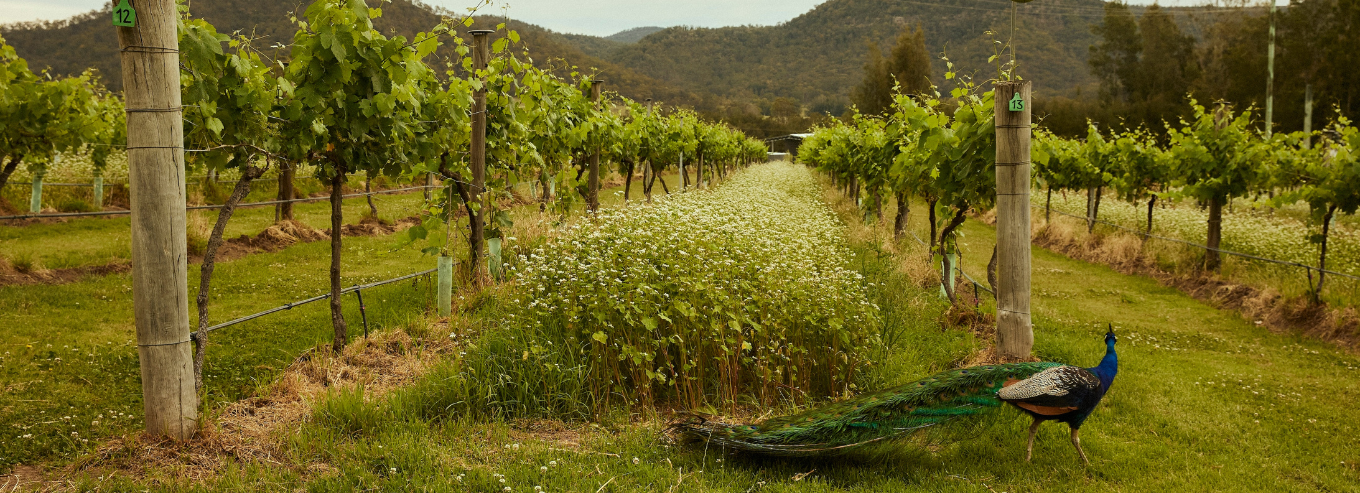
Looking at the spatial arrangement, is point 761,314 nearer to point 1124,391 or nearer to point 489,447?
point 489,447

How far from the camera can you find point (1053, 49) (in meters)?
83.9

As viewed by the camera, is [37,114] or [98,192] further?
[98,192]

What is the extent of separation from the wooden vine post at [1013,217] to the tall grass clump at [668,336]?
0.91 metres

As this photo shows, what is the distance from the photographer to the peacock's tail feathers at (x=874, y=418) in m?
3.93

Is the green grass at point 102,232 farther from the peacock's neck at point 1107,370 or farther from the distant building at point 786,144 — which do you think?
the distant building at point 786,144

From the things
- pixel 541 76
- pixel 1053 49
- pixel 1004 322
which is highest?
pixel 1053 49

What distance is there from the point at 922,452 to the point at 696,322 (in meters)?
1.65

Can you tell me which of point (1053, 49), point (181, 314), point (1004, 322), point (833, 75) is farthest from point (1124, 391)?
point (833, 75)

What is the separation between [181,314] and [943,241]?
6562 millimetres

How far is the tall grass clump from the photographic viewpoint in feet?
15.9

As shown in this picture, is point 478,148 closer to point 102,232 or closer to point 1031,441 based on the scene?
point 1031,441

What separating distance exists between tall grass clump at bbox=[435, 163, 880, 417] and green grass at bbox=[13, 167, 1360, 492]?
29cm

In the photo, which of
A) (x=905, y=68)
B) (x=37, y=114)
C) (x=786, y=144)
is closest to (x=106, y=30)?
→ (x=37, y=114)

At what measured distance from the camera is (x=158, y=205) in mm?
3777
